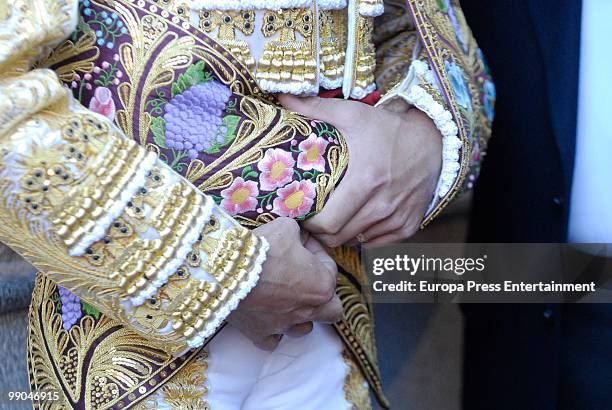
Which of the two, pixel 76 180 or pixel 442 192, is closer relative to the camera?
pixel 76 180

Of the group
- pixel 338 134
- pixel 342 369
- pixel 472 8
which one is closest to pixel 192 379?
pixel 342 369

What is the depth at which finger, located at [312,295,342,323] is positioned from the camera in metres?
0.95

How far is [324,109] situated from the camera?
3.29ft

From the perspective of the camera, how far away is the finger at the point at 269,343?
3.06 feet

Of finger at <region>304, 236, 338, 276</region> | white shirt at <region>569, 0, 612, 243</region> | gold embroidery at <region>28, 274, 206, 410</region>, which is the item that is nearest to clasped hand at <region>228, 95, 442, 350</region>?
finger at <region>304, 236, 338, 276</region>

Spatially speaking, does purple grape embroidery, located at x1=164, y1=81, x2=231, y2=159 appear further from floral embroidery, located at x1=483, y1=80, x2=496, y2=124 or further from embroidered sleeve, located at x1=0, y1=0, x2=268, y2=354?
floral embroidery, located at x1=483, y1=80, x2=496, y2=124

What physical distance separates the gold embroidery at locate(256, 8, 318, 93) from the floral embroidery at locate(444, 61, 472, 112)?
0.22 meters

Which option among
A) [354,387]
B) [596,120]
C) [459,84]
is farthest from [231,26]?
[596,120]

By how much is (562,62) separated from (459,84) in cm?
27

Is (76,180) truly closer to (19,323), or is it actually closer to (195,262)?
(195,262)

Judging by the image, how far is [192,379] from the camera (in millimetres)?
938

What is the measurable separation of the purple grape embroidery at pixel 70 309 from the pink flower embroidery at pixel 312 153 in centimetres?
32

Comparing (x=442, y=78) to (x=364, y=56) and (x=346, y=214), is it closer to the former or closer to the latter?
(x=364, y=56)

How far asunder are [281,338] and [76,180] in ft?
1.21
